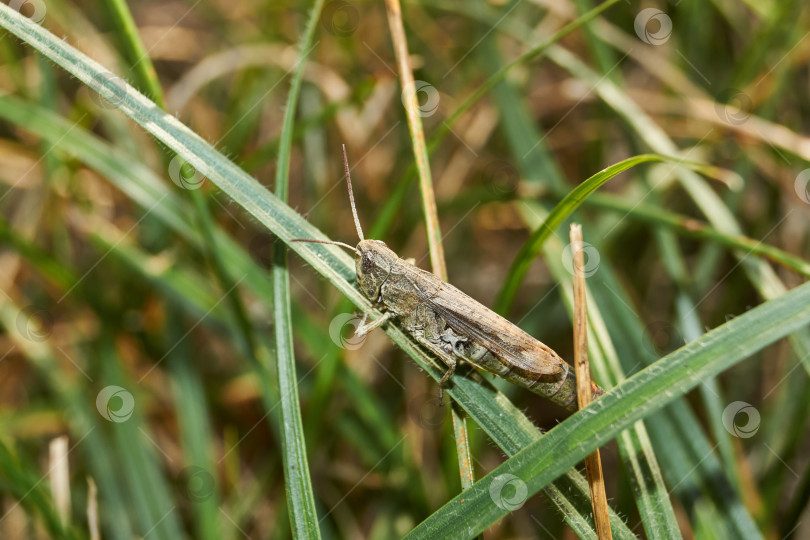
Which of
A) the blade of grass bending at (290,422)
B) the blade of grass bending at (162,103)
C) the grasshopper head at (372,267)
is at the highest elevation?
the blade of grass bending at (162,103)

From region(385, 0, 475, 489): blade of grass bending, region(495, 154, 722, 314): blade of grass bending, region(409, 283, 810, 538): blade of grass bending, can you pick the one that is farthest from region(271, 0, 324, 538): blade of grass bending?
region(495, 154, 722, 314): blade of grass bending

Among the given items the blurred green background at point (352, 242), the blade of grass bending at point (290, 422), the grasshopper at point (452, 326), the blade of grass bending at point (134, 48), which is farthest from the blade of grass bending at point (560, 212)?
the blade of grass bending at point (134, 48)

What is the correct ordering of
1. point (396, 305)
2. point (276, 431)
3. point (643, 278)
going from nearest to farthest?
1. point (396, 305)
2. point (276, 431)
3. point (643, 278)

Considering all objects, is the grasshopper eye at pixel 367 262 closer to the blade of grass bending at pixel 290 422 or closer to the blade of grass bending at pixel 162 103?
the blade of grass bending at pixel 290 422

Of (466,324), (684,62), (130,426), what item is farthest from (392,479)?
(684,62)

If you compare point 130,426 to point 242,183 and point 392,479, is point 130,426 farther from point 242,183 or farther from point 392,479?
point 242,183

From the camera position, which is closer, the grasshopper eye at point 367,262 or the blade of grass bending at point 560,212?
the blade of grass bending at point 560,212

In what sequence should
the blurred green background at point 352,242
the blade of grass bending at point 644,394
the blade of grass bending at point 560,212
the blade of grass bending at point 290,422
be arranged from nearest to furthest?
the blade of grass bending at point 644,394 < the blade of grass bending at point 290,422 < the blade of grass bending at point 560,212 < the blurred green background at point 352,242
